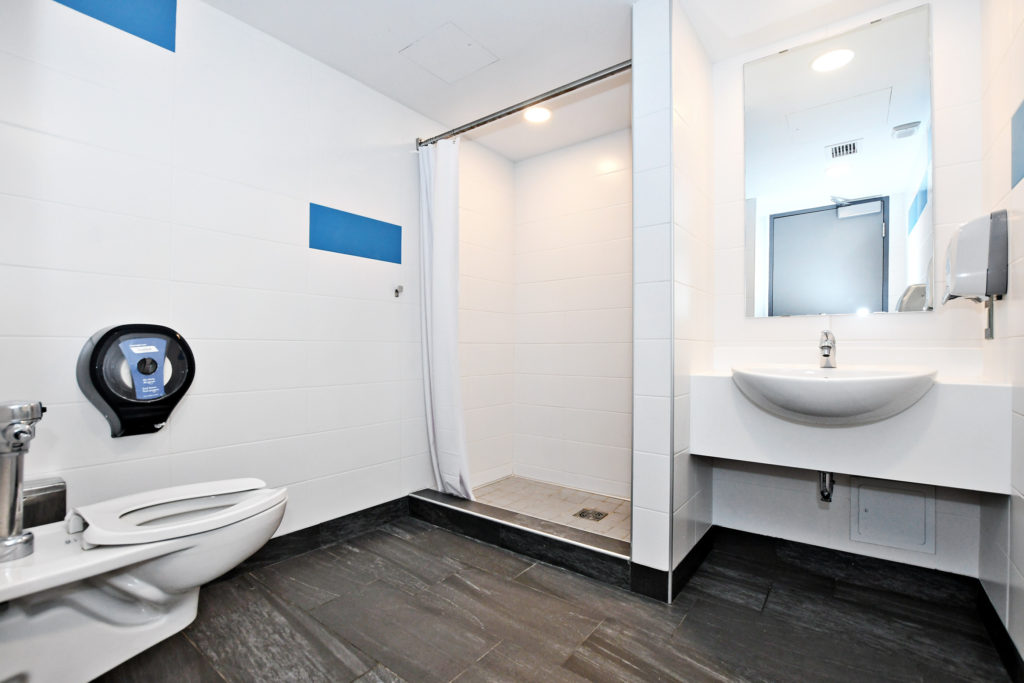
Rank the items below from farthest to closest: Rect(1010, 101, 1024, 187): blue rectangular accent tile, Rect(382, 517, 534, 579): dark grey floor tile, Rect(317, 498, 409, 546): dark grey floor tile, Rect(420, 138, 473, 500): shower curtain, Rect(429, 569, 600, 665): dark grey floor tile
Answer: Rect(420, 138, 473, 500): shower curtain < Rect(317, 498, 409, 546): dark grey floor tile < Rect(382, 517, 534, 579): dark grey floor tile < Rect(429, 569, 600, 665): dark grey floor tile < Rect(1010, 101, 1024, 187): blue rectangular accent tile

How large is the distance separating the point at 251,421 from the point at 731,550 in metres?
2.14

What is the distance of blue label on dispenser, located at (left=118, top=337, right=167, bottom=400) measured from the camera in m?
1.55

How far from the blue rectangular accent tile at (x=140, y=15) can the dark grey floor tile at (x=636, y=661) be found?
2.50 metres

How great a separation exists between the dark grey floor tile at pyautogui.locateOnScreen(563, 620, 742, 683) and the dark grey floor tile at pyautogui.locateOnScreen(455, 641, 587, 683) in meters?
0.05

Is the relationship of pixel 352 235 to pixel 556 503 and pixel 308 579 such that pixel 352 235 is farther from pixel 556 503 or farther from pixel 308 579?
pixel 556 503

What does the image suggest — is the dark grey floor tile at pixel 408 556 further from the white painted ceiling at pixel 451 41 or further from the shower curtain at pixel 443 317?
the white painted ceiling at pixel 451 41

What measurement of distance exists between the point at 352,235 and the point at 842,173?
216cm

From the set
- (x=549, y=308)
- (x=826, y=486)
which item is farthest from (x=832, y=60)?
(x=549, y=308)

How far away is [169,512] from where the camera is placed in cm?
152

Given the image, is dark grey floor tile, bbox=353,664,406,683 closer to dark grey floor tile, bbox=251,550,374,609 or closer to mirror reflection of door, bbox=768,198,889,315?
dark grey floor tile, bbox=251,550,374,609

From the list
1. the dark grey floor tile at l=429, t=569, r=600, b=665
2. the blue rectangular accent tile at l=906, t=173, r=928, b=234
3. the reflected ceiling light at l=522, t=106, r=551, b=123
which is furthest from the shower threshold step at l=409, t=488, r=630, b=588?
the reflected ceiling light at l=522, t=106, r=551, b=123

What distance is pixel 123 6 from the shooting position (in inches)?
63.1

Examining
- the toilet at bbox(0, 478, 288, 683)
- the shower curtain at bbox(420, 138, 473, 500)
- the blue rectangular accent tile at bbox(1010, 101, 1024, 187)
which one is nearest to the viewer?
the toilet at bbox(0, 478, 288, 683)

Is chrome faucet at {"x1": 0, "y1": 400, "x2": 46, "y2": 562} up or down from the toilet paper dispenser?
down
